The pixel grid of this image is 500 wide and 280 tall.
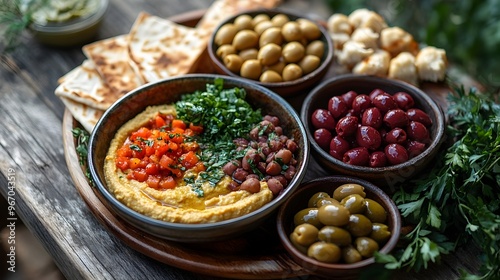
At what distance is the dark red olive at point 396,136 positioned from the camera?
10.6 feet

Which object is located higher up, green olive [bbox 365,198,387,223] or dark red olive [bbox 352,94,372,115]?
dark red olive [bbox 352,94,372,115]

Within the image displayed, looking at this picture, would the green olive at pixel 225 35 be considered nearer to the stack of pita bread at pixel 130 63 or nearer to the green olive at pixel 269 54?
the stack of pita bread at pixel 130 63

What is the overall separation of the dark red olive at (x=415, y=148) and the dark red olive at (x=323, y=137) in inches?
18.8

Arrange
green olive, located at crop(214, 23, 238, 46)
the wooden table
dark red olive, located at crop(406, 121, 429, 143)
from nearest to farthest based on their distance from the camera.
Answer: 1. the wooden table
2. dark red olive, located at crop(406, 121, 429, 143)
3. green olive, located at crop(214, 23, 238, 46)

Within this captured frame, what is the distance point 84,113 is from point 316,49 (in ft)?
5.52

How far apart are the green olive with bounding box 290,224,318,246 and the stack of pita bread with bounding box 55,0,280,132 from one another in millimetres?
1629

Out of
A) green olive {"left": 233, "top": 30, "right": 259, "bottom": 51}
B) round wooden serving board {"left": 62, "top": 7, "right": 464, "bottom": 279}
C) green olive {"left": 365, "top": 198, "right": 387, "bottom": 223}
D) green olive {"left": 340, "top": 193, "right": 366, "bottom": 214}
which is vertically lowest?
round wooden serving board {"left": 62, "top": 7, "right": 464, "bottom": 279}

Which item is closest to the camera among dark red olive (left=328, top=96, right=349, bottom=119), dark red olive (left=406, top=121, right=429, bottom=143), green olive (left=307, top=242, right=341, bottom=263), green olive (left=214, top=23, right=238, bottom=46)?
green olive (left=307, top=242, right=341, bottom=263)

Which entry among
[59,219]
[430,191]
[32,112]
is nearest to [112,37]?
[32,112]

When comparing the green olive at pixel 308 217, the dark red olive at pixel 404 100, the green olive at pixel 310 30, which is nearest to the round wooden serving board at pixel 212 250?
the green olive at pixel 308 217

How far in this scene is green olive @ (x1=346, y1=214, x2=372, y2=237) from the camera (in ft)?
9.11

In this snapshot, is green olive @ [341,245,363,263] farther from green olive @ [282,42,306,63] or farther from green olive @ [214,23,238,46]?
green olive @ [214,23,238,46]

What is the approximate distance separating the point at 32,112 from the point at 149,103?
1.01 m

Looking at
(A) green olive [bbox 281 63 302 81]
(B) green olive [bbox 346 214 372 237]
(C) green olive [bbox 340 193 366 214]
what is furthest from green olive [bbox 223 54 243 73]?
(B) green olive [bbox 346 214 372 237]
